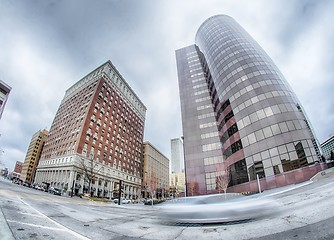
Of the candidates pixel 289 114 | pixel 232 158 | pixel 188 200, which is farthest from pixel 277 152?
pixel 188 200

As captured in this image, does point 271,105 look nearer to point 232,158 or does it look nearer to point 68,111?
point 232,158

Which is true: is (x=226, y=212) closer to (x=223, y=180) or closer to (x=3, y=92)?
(x=223, y=180)

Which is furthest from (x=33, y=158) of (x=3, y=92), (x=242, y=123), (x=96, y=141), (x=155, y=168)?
(x=242, y=123)

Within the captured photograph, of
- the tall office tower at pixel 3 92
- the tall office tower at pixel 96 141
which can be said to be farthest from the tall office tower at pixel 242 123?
the tall office tower at pixel 3 92

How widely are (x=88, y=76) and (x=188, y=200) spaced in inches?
3048

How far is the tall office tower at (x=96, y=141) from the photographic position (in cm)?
4747

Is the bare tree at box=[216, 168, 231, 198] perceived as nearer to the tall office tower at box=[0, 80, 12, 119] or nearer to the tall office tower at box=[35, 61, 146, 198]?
the tall office tower at box=[35, 61, 146, 198]

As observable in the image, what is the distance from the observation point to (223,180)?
3303cm

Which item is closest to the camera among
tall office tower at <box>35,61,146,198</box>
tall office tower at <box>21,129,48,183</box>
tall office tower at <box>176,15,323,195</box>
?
tall office tower at <box>176,15,323,195</box>

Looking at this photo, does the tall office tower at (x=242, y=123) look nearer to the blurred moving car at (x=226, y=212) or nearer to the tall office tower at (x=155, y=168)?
the blurred moving car at (x=226, y=212)

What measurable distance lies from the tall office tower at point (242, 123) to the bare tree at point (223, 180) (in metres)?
0.68

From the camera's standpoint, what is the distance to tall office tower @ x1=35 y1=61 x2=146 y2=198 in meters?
47.5

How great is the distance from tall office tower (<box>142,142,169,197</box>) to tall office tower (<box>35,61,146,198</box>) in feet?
52.9

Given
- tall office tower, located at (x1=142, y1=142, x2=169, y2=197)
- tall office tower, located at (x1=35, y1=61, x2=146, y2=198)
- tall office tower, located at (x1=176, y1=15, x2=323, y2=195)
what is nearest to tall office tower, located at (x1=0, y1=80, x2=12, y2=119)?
tall office tower, located at (x1=35, y1=61, x2=146, y2=198)
